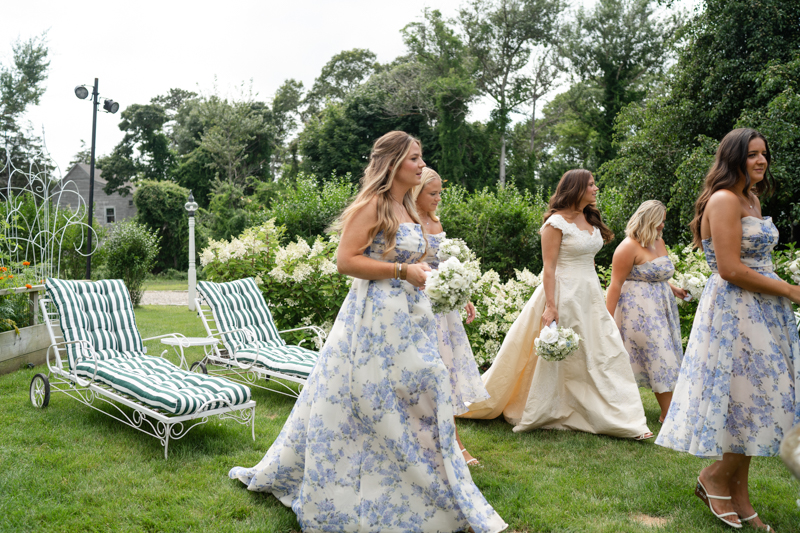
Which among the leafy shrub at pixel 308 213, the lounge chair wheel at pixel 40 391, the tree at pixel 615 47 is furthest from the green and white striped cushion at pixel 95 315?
the tree at pixel 615 47

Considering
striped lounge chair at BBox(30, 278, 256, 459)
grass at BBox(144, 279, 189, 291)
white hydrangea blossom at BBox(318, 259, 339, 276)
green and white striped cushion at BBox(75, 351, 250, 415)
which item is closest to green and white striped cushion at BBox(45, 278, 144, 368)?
striped lounge chair at BBox(30, 278, 256, 459)

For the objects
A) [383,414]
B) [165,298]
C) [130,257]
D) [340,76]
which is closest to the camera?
[383,414]

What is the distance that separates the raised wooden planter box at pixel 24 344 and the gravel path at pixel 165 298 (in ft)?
30.2

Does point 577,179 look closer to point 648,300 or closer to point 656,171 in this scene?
point 648,300

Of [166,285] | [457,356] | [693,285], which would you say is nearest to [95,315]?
[457,356]

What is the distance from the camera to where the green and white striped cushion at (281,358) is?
5.57 metres

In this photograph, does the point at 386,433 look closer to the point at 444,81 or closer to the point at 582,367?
the point at 582,367

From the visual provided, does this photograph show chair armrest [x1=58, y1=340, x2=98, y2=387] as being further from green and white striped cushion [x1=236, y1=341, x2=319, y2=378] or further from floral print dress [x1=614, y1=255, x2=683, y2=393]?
floral print dress [x1=614, y1=255, x2=683, y2=393]

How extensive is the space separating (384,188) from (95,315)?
416 centimetres

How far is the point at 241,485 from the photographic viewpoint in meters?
3.62

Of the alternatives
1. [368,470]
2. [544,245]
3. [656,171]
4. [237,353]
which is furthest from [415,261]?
[656,171]

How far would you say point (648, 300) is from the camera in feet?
16.6

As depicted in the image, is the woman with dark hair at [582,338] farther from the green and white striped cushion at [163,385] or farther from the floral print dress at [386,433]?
the green and white striped cushion at [163,385]

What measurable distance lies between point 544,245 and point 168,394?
322 cm
